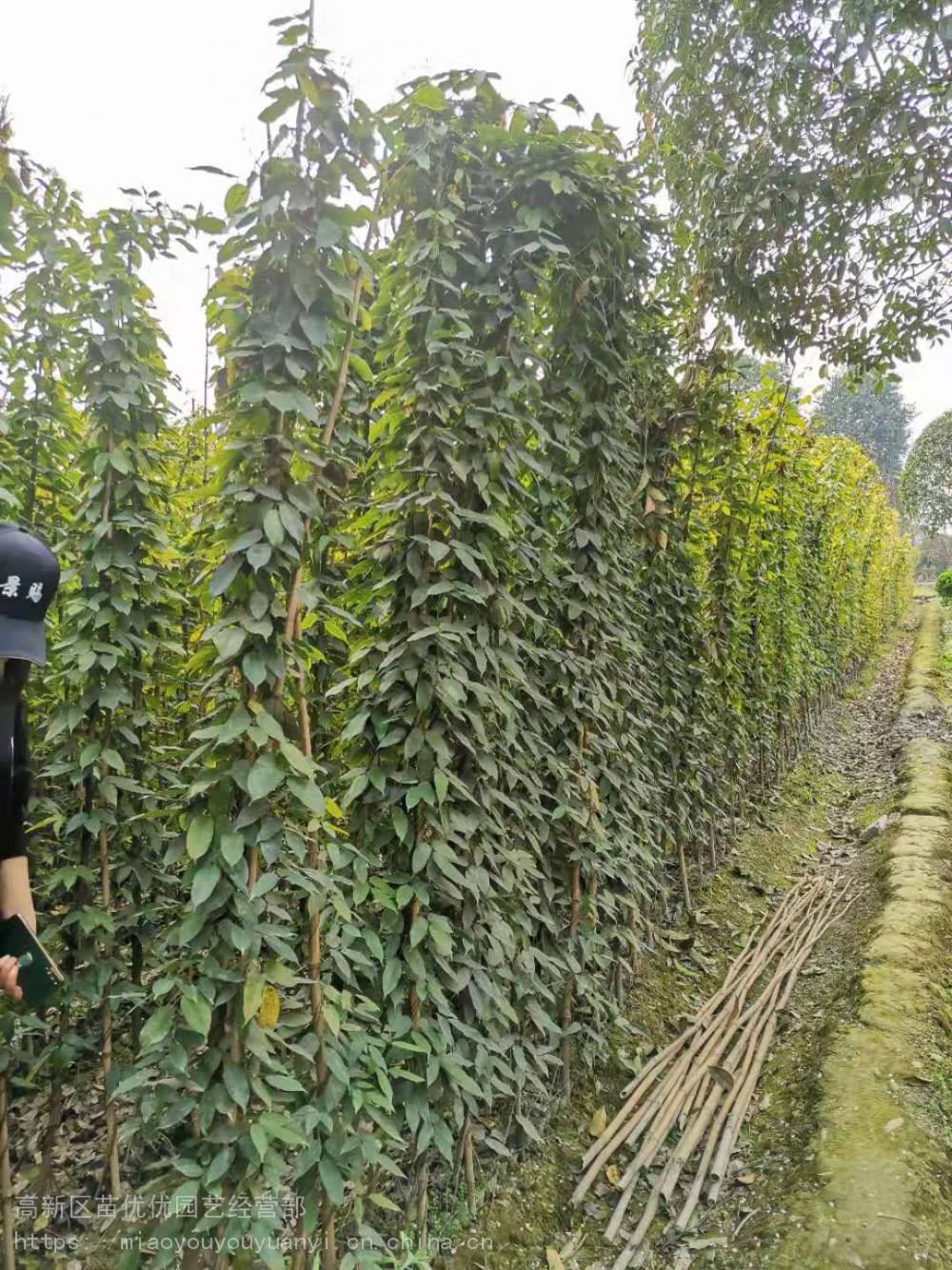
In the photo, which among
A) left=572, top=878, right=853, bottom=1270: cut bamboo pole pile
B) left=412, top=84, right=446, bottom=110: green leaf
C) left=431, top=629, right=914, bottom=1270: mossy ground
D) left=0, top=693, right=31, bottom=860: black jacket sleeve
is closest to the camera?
left=0, top=693, right=31, bottom=860: black jacket sleeve

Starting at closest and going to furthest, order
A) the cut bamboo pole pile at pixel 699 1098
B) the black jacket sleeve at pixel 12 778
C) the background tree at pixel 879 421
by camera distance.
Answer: the black jacket sleeve at pixel 12 778 < the cut bamboo pole pile at pixel 699 1098 < the background tree at pixel 879 421

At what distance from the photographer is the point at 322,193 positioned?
1569 mm

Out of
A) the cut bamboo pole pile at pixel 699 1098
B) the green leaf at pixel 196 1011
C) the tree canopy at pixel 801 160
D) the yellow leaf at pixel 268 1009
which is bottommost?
the cut bamboo pole pile at pixel 699 1098

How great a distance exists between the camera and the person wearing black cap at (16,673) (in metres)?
1.58

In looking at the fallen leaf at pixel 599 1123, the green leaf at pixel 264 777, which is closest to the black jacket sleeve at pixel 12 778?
the green leaf at pixel 264 777

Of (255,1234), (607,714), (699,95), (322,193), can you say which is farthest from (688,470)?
(255,1234)

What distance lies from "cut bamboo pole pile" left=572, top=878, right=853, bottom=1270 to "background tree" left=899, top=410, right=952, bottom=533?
86.4 feet

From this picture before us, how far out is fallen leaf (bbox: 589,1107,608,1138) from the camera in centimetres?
269

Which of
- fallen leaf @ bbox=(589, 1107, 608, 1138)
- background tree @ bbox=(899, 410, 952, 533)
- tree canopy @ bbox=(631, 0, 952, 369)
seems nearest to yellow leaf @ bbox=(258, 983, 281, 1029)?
fallen leaf @ bbox=(589, 1107, 608, 1138)

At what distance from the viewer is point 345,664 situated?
2.49 m

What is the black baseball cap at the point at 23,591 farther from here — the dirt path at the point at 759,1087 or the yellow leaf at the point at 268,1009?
the dirt path at the point at 759,1087

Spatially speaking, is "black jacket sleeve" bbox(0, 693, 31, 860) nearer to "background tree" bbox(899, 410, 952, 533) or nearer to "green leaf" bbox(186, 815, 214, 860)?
"green leaf" bbox(186, 815, 214, 860)

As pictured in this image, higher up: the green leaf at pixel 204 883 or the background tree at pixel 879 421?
the background tree at pixel 879 421

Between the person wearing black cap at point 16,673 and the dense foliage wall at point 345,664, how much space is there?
1.03ft
